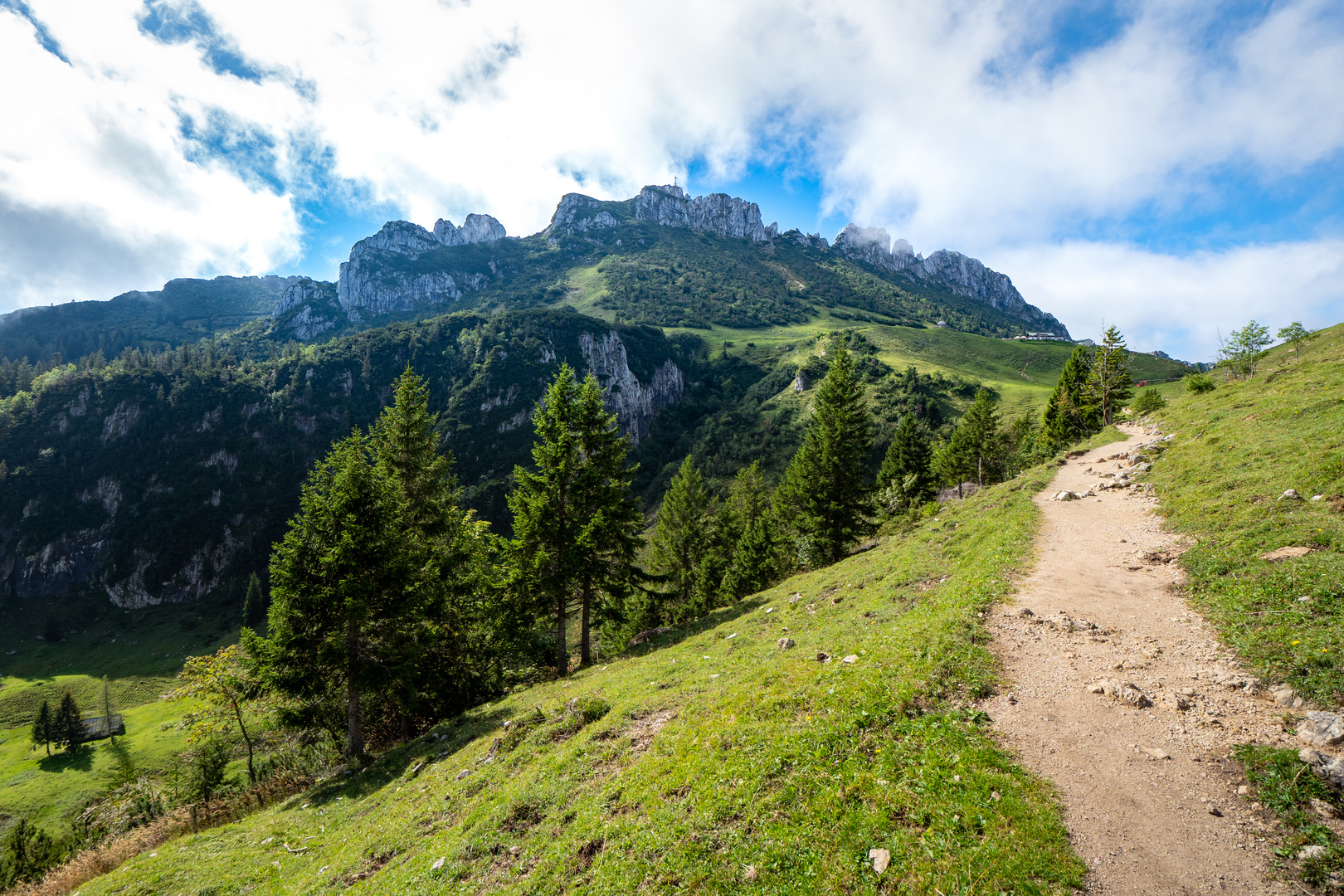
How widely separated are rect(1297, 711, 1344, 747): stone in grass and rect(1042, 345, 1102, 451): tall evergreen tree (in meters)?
58.8

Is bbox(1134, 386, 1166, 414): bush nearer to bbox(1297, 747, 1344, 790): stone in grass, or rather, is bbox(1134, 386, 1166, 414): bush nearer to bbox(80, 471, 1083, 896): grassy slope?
bbox(80, 471, 1083, 896): grassy slope

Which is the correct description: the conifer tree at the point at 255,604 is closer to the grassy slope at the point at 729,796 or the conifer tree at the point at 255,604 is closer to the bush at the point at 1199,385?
the grassy slope at the point at 729,796

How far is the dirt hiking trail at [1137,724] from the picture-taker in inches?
221

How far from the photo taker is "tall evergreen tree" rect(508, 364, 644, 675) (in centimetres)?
2367

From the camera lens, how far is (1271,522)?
13.2 metres

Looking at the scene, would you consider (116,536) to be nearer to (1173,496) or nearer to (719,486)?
(719,486)

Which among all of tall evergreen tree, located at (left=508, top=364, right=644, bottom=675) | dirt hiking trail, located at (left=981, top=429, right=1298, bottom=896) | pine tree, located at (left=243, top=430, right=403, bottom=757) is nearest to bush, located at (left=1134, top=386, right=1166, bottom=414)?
dirt hiking trail, located at (left=981, top=429, right=1298, bottom=896)


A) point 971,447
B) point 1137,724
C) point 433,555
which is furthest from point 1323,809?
point 971,447

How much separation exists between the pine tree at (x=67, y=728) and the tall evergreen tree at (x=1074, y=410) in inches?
5759

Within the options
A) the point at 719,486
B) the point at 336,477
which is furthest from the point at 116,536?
the point at 336,477

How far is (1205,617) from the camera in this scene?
35.1ft

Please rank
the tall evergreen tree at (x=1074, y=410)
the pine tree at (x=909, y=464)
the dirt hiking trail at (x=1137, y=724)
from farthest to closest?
the pine tree at (x=909, y=464) → the tall evergreen tree at (x=1074, y=410) → the dirt hiking trail at (x=1137, y=724)

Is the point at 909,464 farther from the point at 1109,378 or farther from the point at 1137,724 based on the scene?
the point at 1137,724

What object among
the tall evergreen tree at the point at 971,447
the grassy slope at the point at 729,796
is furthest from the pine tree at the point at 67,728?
the tall evergreen tree at the point at 971,447
